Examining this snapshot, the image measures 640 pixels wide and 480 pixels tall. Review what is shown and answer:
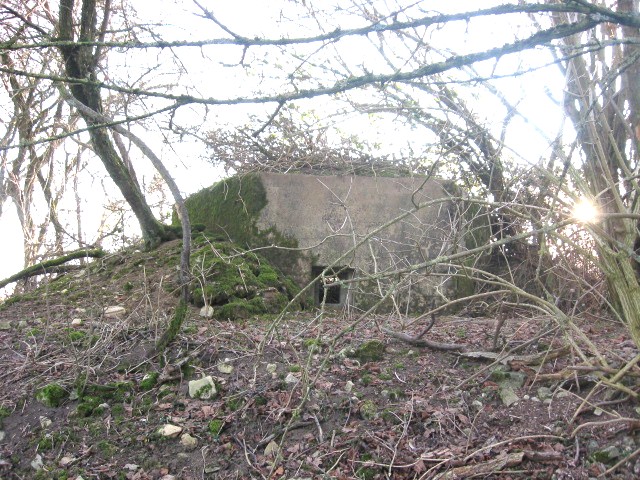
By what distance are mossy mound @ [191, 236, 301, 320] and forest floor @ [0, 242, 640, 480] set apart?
43cm

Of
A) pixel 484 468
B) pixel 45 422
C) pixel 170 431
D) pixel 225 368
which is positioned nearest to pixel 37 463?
pixel 45 422

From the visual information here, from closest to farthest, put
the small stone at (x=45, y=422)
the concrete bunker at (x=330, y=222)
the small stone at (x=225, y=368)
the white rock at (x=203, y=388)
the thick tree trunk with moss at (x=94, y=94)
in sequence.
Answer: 1. the small stone at (x=45, y=422)
2. the white rock at (x=203, y=388)
3. the small stone at (x=225, y=368)
4. the thick tree trunk with moss at (x=94, y=94)
5. the concrete bunker at (x=330, y=222)

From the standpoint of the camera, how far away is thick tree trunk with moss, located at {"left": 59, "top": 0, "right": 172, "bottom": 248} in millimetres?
5586

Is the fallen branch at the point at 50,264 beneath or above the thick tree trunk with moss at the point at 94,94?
beneath

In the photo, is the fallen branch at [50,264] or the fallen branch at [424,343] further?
the fallen branch at [50,264]

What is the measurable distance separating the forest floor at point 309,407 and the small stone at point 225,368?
1 centimetres

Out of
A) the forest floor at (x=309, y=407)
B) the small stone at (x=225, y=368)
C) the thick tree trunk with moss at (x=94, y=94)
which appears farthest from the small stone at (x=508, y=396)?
the thick tree trunk with moss at (x=94, y=94)

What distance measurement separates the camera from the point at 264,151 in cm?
670

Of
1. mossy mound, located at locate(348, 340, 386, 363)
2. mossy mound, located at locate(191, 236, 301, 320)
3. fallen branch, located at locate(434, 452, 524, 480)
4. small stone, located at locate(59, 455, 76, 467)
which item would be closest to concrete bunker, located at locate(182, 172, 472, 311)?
mossy mound, located at locate(191, 236, 301, 320)

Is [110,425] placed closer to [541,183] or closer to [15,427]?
[15,427]

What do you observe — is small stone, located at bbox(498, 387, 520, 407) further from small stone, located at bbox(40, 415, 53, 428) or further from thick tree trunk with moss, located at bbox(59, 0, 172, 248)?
thick tree trunk with moss, located at bbox(59, 0, 172, 248)

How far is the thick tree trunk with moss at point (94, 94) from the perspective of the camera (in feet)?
18.3

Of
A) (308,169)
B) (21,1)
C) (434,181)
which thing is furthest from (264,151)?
(21,1)

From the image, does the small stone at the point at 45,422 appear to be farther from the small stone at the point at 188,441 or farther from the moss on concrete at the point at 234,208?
the moss on concrete at the point at 234,208
